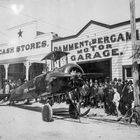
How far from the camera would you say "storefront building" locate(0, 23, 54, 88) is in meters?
23.8

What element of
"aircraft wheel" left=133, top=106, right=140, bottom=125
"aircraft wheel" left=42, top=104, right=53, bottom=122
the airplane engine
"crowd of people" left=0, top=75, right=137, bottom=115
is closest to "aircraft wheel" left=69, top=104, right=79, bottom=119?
"aircraft wheel" left=42, top=104, right=53, bottom=122

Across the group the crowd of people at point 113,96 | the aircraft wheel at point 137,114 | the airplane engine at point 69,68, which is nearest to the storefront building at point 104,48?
the crowd of people at point 113,96

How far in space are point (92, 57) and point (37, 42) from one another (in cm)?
803

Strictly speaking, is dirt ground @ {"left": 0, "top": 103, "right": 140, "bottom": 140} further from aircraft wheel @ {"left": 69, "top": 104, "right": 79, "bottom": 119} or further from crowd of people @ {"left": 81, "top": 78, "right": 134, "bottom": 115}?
crowd of people @ {"left": 81, "top": 78, "right": 134, "bottom": 115}

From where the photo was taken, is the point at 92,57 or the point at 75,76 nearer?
the point at 75,76

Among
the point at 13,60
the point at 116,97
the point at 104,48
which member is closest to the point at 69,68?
the point at 116,97

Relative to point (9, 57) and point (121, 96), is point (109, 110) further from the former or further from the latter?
point (9, 57)

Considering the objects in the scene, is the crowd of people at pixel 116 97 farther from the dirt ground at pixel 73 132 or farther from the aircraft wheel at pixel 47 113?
the aircraft wheel at pixel 47 113

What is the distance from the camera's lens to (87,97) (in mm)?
15164

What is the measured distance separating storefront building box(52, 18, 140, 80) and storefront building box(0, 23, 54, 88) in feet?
10.5

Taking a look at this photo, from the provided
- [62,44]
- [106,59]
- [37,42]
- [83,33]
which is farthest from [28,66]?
[106,59]

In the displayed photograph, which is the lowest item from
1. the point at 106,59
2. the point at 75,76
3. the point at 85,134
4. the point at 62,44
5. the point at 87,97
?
the point at 85,134

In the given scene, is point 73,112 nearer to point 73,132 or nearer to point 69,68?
point 69,68

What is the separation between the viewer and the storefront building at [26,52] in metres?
23.8
